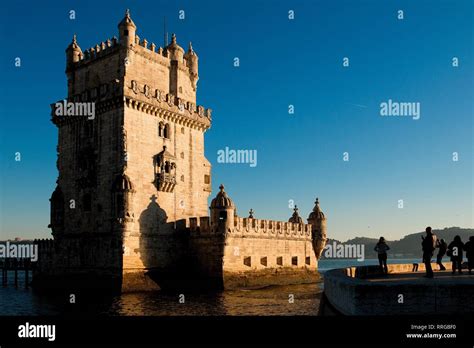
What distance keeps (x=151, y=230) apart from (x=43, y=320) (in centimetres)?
2698

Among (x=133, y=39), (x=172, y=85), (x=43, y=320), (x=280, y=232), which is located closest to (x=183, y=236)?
(x=280, y=232)

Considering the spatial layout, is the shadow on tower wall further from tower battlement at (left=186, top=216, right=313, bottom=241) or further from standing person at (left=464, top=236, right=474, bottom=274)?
standing person at (left=464, top=236, right=474, bottom=274)

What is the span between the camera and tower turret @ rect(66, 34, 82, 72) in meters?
47.5

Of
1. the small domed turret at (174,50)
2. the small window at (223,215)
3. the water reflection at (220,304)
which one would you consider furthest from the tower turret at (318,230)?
the small domed turret at (174,50)

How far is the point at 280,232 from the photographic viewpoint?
50469 mm

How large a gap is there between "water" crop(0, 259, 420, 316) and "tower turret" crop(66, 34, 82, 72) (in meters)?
21.9

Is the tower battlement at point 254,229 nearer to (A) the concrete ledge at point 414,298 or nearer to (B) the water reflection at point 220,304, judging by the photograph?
(B) the water reflection at point 220,304

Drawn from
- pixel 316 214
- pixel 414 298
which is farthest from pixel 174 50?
pixel 414 298

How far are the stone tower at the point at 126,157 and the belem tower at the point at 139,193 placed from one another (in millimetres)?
95

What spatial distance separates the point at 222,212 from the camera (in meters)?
42.1

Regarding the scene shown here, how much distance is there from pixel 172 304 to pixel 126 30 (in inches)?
930

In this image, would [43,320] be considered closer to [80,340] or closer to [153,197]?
[80,340]

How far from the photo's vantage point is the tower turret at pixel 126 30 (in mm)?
42062

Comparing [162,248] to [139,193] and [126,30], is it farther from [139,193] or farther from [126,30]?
[126,30]
